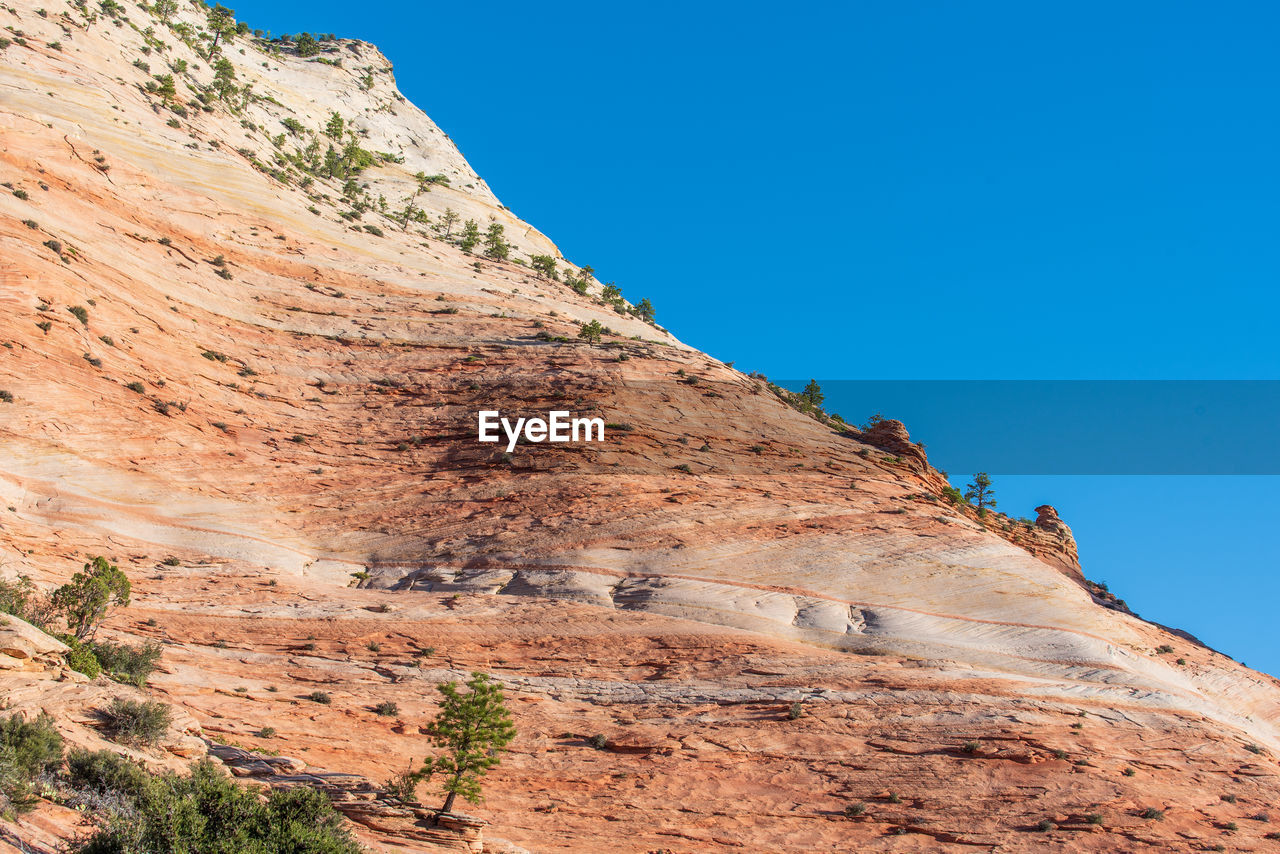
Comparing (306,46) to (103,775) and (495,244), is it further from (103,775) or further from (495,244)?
(103,775)

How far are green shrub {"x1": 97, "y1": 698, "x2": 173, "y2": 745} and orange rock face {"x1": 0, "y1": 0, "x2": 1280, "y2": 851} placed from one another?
1.37 metres

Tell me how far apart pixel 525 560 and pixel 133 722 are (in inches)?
684

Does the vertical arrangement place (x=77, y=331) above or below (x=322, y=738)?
above

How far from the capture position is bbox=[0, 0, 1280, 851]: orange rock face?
2375 cm

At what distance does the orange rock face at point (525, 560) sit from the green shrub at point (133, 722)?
1367mm

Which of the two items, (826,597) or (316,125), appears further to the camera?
(316,125)

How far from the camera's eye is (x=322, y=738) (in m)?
23.0

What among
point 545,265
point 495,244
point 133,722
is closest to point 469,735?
point 133,722

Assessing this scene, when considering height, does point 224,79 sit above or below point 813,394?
above

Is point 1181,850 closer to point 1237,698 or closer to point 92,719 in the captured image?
point 1237,698

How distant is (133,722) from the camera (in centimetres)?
1738

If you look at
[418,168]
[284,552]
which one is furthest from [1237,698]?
[418,168]

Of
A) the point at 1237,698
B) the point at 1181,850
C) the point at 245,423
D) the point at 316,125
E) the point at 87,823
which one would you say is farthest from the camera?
the point at 316,125

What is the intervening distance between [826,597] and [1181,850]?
12823 millimetres
